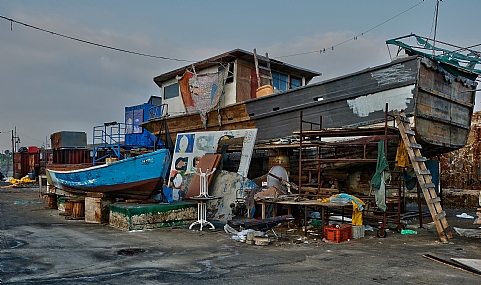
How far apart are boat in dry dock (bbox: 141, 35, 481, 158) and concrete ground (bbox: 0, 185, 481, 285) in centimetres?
313

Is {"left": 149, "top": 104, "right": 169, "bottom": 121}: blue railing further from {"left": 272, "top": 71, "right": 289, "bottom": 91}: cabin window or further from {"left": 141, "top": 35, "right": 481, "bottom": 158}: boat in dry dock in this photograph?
{"left": 272, "top": 71, "right": 289, "bottom": 91}: cabin window

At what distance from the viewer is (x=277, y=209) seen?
11336mm

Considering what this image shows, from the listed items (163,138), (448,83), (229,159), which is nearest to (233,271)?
(448,83)

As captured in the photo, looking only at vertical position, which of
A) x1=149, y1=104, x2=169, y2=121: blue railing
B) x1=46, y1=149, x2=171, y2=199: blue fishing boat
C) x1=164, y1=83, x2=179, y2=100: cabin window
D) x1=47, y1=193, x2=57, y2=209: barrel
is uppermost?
x1=164, y1=83, x2=179, y2=100: cabin window

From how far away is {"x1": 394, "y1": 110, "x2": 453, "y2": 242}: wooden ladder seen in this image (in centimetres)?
833

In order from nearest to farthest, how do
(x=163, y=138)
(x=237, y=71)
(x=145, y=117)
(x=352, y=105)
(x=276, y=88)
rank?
(x=352, y=105) → (x=237, y=71) → (x=276, y=88) → (x=163, y=138) → (x=145, y=117)

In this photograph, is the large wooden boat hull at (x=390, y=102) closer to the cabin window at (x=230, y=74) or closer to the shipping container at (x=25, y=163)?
the cabin window at (x=230, y=74)

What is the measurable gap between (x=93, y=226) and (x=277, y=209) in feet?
16.7

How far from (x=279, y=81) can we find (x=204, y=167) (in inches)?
241

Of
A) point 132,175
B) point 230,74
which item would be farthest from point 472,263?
point 230,74

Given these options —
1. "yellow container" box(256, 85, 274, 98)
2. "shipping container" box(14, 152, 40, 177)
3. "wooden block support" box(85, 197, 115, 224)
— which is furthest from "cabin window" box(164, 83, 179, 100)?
"shipping container" box(14, 152, 40, 177)

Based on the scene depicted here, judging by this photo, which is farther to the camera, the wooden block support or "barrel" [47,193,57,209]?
"barrel" [47,193,57,209]

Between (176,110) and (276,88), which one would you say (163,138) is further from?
(276,88)

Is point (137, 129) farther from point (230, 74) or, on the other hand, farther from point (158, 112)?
point (230, 74)
